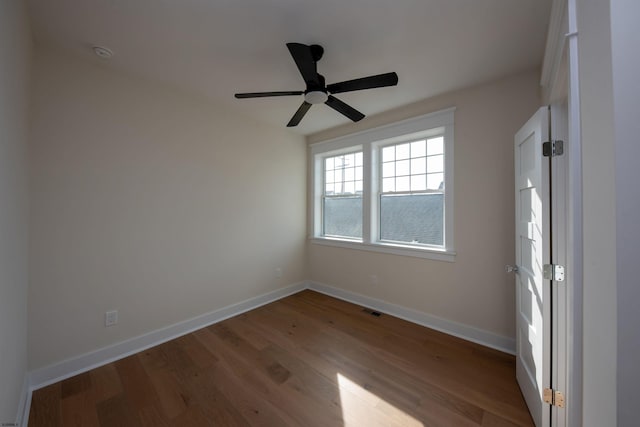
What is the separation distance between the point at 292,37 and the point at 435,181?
210cm

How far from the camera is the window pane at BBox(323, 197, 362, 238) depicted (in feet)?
11.8

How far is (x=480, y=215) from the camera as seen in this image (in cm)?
239

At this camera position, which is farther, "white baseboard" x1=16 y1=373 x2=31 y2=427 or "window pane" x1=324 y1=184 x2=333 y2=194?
"window pane" x1=324 y1=184 x2=333 y2=194

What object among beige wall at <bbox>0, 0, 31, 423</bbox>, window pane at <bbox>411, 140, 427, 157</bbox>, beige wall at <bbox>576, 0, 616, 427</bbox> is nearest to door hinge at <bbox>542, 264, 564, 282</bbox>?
beige wall at <bbox>576, 0, 616, 427</bbox>

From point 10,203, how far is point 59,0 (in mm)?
1248

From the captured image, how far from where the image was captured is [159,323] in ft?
7.89

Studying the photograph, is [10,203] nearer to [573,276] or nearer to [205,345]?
[205,345]

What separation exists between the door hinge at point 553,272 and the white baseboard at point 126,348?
300cm

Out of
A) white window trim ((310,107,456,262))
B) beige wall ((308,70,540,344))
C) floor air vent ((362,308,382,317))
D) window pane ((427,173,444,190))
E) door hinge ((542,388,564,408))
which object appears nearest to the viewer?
door hinge ((542,388,564,408))

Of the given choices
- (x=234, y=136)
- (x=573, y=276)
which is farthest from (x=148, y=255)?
(x=573, y=276)

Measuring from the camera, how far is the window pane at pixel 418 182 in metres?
2.87

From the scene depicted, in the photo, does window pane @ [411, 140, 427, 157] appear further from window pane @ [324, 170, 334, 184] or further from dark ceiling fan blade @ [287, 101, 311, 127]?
dark ceiling fan blade @ [287, 101, 311, 127]

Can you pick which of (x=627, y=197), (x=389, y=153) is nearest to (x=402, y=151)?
(x=389, y=153)

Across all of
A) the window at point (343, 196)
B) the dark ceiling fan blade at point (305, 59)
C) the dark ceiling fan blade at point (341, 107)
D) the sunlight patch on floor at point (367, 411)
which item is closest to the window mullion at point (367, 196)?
the window at point (343, 196)
